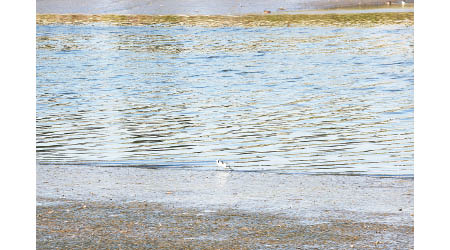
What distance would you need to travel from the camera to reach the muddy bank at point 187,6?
3541cm

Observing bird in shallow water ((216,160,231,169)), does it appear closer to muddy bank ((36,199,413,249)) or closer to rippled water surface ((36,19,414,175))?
rippled water surface ((36,19,414,175))

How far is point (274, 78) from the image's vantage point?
1806 cm

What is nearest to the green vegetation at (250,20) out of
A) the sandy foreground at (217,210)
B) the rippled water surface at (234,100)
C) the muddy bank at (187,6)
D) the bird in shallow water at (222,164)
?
the muddy bank at (187,6)

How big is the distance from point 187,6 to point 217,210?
29771 mm

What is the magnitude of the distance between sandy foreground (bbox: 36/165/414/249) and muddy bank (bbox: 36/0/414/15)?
2609cm

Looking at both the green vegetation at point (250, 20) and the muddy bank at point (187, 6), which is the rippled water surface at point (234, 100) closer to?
the green vegetation at point (250, 20)

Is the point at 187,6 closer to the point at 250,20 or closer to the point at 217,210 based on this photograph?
the point at 250,20

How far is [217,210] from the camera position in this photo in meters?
7.55

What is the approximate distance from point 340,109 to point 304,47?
9.84 metres

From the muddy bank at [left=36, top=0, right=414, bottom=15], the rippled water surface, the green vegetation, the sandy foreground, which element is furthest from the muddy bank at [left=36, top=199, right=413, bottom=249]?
the muddy bank at [left=36, top=0, right=414, bottom=15]

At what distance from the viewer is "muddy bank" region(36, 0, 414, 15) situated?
35.4 m

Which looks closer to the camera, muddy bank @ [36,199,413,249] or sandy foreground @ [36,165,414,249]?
muddy bank @ [36,199,413,249]

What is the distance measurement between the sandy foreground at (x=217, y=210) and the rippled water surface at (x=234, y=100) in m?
0.84
